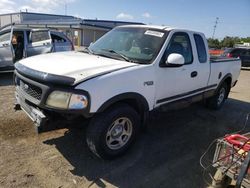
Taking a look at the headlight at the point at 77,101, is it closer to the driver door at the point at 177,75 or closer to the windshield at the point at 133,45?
the windshield at the point at 133,45

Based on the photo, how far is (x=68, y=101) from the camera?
3.02m

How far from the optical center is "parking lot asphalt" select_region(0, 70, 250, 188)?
326 centimetres

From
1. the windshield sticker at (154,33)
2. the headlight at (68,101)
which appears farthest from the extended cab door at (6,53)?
the headlight at (68,101)

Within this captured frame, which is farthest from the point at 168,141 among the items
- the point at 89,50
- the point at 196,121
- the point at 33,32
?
the point at 33,32

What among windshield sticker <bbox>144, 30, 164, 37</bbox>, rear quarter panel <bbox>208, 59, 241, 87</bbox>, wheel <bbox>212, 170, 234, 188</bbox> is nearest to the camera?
wheel <bbox>212, 170, 234, 188</bbox>

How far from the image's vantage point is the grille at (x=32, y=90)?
3.28 m

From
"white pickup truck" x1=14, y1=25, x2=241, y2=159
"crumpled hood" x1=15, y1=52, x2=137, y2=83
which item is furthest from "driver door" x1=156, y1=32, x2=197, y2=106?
"crumpled hood" x1=15, y1=52, x2=137, y2=83

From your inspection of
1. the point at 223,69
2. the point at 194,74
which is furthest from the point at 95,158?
the point at 223,69

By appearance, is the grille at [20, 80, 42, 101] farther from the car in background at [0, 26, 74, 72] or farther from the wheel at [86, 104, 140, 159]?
the car in background at [0, 26, 74, 72]

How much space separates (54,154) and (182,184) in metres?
1.92

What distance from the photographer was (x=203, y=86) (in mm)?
5445

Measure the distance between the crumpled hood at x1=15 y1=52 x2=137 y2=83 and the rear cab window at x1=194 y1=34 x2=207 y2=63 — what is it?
2.04 m

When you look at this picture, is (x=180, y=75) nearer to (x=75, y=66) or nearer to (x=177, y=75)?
(x=177, y=75)

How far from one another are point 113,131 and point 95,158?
1.76 ft
